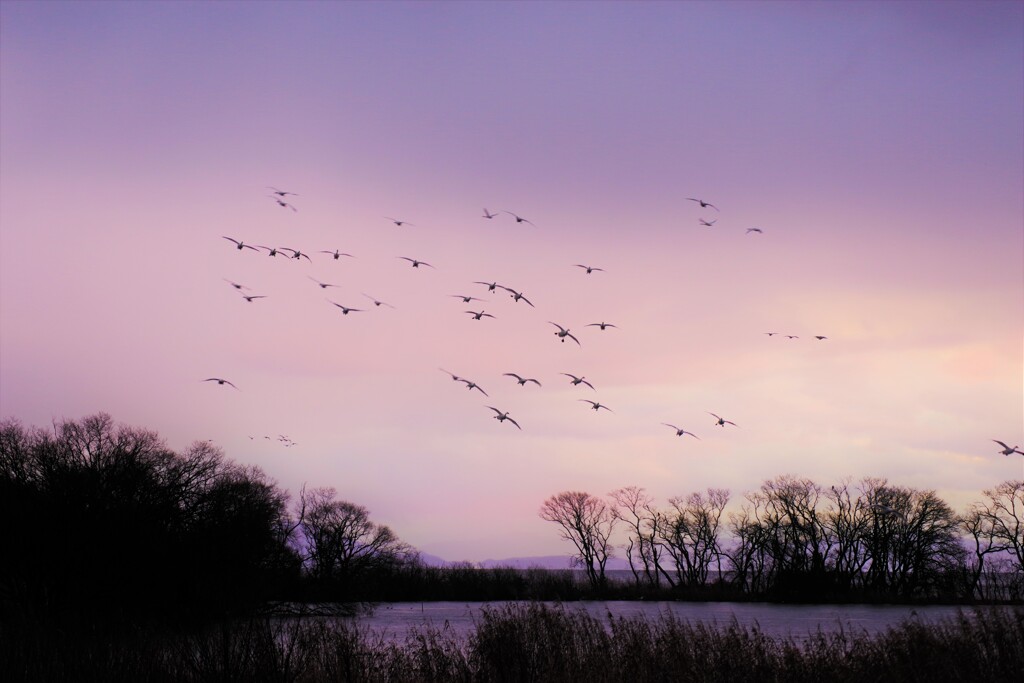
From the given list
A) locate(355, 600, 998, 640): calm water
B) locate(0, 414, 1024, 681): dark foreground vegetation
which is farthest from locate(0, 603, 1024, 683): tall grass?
locate(355, 600, 998, 640): calm water

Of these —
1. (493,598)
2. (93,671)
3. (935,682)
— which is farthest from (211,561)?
(493,598)

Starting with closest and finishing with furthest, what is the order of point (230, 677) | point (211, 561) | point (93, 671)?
point (230, 677) → point (93, 671) → point (211, 561)

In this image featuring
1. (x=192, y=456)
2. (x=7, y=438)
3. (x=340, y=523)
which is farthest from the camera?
(x=340, y=523)

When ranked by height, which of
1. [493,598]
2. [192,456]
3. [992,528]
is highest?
[192,456]

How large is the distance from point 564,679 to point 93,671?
9.87 m

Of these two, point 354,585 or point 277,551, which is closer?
point 277,551

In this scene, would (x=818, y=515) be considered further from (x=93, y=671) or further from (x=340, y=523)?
(x=93, y=671)

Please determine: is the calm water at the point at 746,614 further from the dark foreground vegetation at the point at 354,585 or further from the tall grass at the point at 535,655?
the tall grass at the point at 535,655

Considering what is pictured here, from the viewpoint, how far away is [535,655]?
21.7m

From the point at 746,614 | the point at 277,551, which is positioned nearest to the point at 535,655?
the point at 277,551

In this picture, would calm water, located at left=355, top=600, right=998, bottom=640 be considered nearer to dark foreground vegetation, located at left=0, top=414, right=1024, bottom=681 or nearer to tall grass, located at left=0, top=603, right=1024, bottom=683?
dark foreground vegetation, located at left=0, top=414, right=1024, bottom=681

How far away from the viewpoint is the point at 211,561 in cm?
4541

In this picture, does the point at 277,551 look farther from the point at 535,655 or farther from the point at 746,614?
the point at 746,614

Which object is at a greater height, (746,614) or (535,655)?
(535,655)
